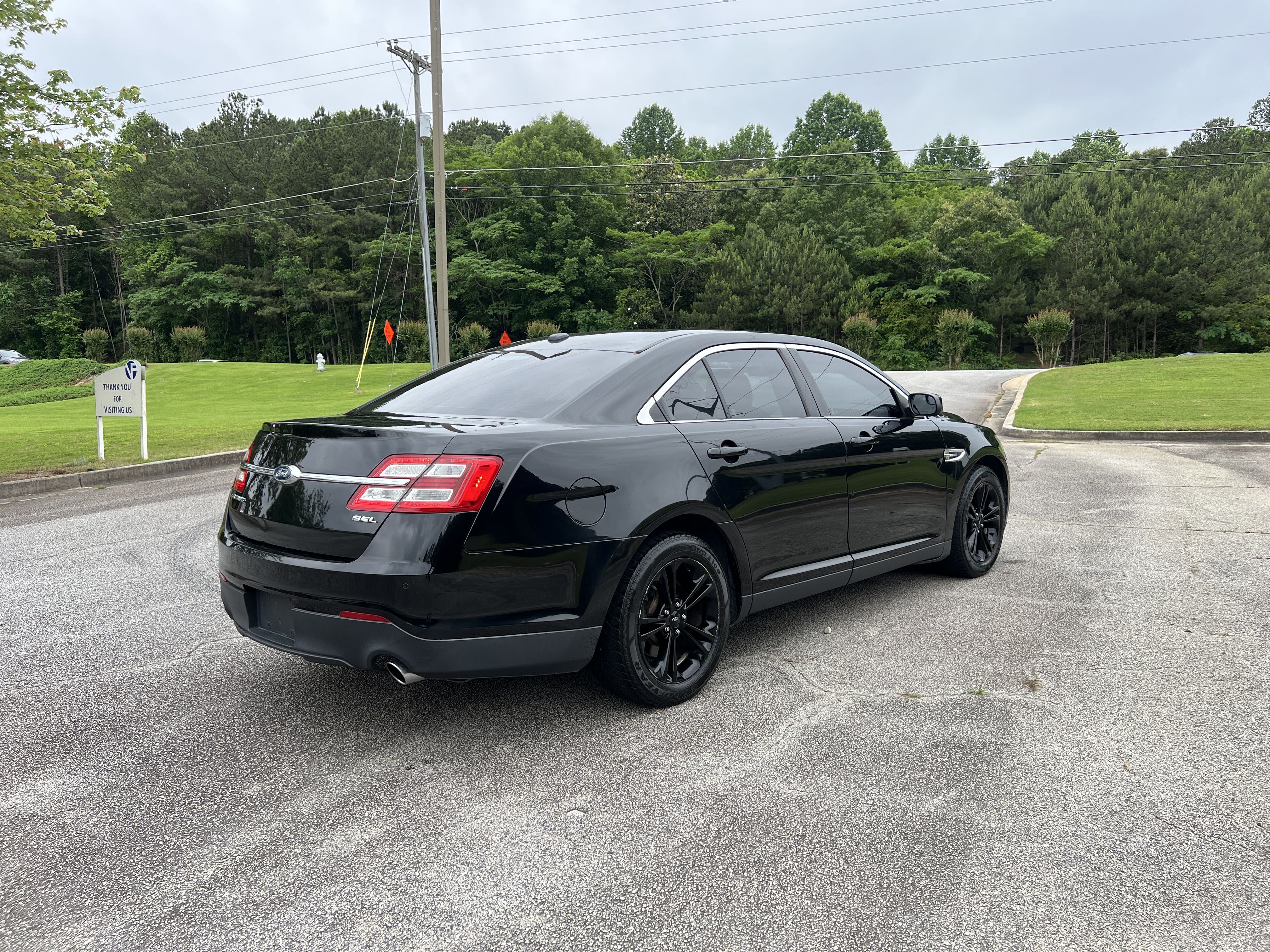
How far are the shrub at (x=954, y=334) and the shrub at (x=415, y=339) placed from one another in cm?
2766

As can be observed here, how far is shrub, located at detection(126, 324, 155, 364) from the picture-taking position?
50.5 metres

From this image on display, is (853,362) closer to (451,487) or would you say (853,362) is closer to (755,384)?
(755,384)

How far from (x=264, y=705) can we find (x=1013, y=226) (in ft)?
197

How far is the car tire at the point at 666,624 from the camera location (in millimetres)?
3354

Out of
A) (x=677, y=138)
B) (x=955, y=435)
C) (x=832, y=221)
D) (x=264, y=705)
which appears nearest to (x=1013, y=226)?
(x=832, y=221)

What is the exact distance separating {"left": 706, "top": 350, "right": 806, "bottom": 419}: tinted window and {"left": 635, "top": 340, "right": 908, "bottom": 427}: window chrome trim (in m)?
0.02

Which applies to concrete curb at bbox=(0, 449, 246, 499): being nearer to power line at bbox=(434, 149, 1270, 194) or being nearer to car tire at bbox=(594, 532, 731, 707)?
car tire at bbox=(594, 532, 731, 707)

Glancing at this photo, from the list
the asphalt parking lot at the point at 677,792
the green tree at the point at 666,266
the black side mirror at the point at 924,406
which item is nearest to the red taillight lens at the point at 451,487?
the asphalt parking lot at the point at 677,792

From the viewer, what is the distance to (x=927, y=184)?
67562 millimetres

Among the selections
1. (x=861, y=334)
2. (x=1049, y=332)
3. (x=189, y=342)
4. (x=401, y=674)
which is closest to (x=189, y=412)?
(x=401, y=674)

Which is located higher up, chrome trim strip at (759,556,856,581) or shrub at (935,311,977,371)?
shrub at (935,311,977,371)

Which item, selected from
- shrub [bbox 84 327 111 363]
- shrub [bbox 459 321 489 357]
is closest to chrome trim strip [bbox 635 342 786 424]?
shrub [bbox 459 321 489 357]

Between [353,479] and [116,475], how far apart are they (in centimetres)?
1011

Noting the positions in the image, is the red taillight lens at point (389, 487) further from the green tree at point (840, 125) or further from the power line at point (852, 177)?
the green tree at point (840, 125)
